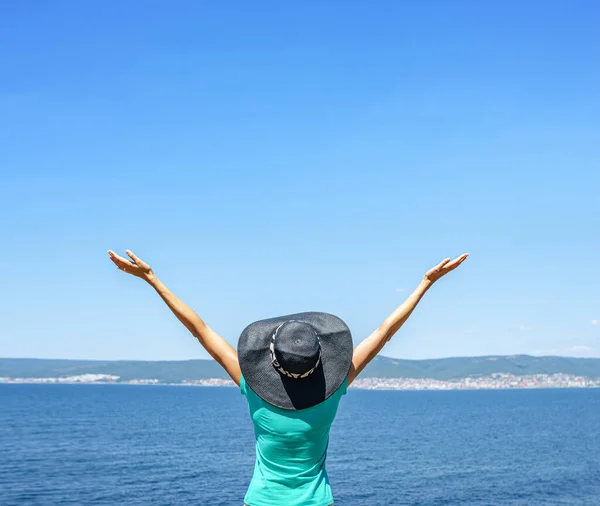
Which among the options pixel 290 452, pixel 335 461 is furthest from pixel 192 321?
pixel 335 461

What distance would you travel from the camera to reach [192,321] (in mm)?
3605

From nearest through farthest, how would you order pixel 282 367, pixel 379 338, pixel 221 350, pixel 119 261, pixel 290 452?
pixel 282 367 → pixel 290 452 → pixel 221 350 → pixel 379 338 → pixel 119 261

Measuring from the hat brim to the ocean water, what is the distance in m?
53.9

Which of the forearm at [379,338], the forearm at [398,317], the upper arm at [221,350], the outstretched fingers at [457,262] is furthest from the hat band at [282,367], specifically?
the outstretched fingers at [457,262]

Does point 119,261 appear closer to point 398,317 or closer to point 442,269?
point 398,317

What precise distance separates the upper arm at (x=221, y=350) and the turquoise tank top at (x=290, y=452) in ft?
0.35

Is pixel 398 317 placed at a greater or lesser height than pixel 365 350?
greater

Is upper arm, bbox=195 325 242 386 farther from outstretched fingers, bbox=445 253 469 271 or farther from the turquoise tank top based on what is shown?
outstretched fingers, bbox=445 253 469 271

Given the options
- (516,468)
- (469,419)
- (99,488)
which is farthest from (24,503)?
(469,419)

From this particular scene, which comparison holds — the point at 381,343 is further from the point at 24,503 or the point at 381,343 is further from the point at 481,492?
the point at 481,492

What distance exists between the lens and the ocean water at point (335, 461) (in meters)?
59.5

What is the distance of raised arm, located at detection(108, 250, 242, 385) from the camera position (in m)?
3.55

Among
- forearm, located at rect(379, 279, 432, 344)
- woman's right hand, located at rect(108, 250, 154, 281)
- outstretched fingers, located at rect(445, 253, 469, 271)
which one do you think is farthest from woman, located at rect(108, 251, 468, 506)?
outstretched fingers, located at rect(445, 253, 469, 271)

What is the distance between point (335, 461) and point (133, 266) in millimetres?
78668
